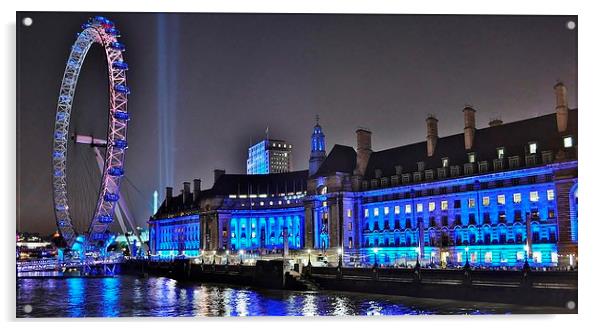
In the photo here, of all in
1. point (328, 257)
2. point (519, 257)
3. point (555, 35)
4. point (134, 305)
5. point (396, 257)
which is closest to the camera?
point (555, 35)

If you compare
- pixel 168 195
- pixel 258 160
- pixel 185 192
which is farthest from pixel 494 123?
pixel 168 195

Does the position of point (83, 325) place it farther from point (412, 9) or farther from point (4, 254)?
point (412, 9)

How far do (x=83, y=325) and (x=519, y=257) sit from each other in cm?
2612

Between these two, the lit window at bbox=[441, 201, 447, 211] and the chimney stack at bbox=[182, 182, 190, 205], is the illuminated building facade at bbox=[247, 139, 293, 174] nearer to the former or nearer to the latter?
the lit window at bbox=[441, 201, 447, 211]

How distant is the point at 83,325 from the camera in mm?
19219

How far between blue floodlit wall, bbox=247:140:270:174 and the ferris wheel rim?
552 inches

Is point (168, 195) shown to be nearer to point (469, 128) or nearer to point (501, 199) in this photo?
point (469, 128)

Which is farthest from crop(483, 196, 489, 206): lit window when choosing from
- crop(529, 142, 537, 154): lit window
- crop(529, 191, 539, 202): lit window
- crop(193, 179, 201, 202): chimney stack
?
crop(193, 179, 201, 202): chimney stack

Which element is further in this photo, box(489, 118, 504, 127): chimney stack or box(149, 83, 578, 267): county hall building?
box(489, 118, 504, 127): chimney stack

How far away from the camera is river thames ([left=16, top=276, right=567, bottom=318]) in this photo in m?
23.6

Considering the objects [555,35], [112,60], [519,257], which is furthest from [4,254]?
[519,257]

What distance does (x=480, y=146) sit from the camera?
44.2 m

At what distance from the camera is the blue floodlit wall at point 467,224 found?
3822 centimetres

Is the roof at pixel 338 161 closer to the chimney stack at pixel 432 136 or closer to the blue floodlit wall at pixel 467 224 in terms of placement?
the blue floodlit wall at pixel 467 224
